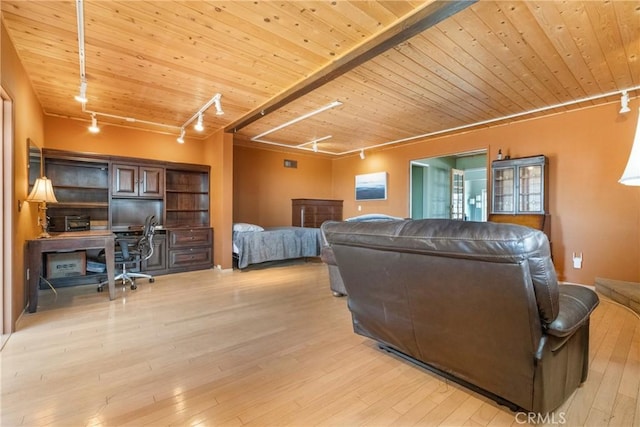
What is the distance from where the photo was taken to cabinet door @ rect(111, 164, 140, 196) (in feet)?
15.7

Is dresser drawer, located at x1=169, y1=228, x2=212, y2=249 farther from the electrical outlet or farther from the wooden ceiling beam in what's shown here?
the electrical outlet

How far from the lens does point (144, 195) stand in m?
5.07

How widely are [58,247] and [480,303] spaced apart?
13.6 ft

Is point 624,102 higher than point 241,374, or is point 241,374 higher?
point 624,102

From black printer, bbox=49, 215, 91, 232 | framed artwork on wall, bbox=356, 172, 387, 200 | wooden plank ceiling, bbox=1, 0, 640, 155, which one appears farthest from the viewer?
framed artwork on wall, bbox=356, 172, 387, 200

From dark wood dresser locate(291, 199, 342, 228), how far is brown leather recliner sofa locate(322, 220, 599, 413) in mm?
5315

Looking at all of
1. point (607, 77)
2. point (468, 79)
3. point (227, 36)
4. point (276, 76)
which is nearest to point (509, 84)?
point (468, 79)

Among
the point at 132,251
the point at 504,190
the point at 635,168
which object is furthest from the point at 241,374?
the point at 504,190

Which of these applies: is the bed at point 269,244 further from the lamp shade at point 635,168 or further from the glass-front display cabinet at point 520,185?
the lamp shade at point 635,168

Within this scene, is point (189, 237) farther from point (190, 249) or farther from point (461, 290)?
point (461, 290)

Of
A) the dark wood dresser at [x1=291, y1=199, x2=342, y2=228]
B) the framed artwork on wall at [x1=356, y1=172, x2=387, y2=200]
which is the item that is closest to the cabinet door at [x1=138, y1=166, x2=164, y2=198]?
the dark wood dresser at [x1=291, y1=199, x2=342, y2=228]

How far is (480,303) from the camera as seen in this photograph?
4.75 ft

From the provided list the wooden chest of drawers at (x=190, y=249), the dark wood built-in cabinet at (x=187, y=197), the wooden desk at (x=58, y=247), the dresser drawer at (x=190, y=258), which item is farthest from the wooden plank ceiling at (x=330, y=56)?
the dresser drawer at (x=190, y=258)

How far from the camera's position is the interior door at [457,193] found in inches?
A: 303
